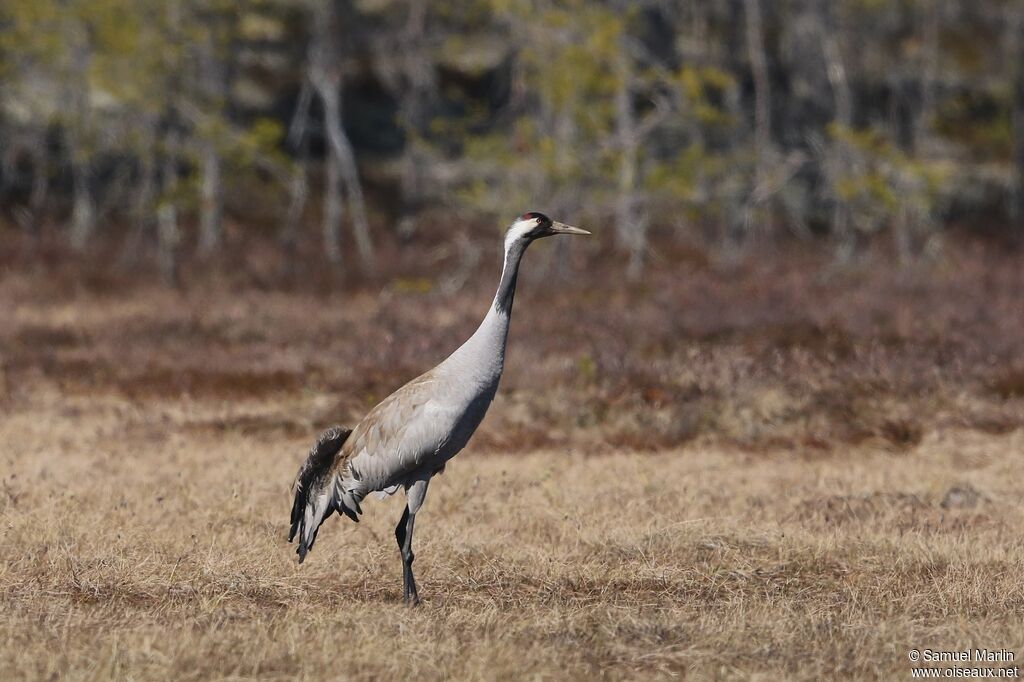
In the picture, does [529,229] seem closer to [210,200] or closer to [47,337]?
[47,337]

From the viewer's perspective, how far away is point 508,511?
9.15m

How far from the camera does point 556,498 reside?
9.58 meters

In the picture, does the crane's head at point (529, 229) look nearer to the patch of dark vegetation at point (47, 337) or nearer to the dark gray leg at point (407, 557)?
the dark gray leg at point (407, 557)

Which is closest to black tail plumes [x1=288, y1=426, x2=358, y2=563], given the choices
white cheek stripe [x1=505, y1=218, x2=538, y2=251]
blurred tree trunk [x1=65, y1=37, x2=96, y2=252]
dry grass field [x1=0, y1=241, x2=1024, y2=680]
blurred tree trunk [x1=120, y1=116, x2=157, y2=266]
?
dry grass field [x1=0, y1=241, x2=1024, y2=680]

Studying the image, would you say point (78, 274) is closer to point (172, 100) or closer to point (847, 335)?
point (172, 100)

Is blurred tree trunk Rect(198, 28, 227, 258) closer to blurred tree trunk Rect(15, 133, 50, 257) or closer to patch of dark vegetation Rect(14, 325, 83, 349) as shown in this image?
blurred tree trunk Rect(15, 133, 50, 257)

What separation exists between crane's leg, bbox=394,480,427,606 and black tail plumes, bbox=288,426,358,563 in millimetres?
343

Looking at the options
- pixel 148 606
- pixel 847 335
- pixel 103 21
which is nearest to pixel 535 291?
pixel 847 335

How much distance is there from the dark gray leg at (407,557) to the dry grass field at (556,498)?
161 millimetres

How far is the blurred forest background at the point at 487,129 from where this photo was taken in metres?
24.0

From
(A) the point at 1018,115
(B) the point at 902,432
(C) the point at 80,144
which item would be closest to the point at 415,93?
(C) the point at 80,144

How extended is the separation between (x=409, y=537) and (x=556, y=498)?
2.52 metres

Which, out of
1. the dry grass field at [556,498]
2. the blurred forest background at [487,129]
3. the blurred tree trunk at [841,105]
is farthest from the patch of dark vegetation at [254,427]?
the blurred tree trunk at [841,105]

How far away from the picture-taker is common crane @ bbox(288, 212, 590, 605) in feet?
23.1
